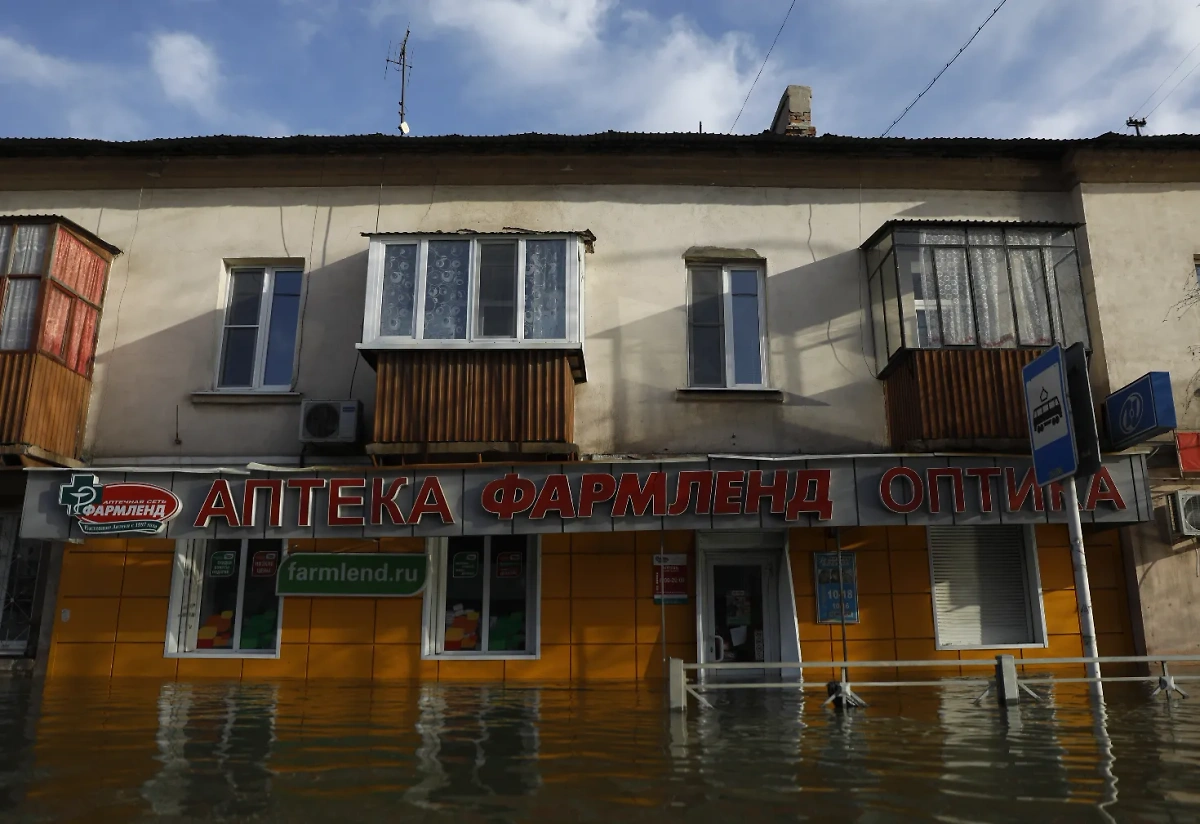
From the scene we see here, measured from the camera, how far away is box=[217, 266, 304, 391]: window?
11133 mm

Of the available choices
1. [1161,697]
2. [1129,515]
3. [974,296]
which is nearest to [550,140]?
[974,296]

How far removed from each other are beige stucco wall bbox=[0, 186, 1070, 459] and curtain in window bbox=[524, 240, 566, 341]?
2.79 ft

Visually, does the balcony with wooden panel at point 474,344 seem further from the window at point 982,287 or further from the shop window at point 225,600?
→ the window at point 982,287

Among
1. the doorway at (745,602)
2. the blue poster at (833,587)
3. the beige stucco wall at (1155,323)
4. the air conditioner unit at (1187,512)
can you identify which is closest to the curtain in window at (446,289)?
the doorway at (745,602)

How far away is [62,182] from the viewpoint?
1170 cm

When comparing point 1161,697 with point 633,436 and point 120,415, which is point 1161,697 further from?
point 120,415

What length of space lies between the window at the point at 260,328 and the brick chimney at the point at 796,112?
24.5 feet

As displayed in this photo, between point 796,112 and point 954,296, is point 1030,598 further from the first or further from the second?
point 796,112

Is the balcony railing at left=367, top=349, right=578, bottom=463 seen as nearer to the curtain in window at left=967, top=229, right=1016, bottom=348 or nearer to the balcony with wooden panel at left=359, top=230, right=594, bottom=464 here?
the balcony with wooden panel at left=359, top=230, right=594, bottom=464

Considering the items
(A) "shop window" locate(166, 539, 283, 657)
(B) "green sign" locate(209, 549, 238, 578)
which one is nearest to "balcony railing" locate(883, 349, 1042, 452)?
(A) "shop window" locate(166, 539, 283, 657)

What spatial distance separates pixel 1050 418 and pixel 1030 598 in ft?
11.1

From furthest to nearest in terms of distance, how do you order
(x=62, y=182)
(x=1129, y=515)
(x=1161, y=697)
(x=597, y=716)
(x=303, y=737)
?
(x=62, y=182) < (x=1129, y=515) < (x=1161, y=697) < (x=597, y=716) < (x=303, y=737)

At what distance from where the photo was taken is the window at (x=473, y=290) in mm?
10273

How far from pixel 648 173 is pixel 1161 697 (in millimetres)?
8223
